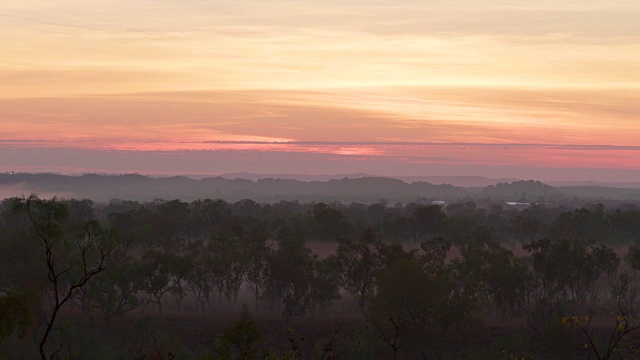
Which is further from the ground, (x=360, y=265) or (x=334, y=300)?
(x=360, y=265)

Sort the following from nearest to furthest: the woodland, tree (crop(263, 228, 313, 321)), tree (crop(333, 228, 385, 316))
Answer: the woodland
tree (crop(263, 228, 313, 321))
tree (crop(333, 228, 385, 316))

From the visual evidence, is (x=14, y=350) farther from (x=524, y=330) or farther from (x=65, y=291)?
(x=524, y=330)

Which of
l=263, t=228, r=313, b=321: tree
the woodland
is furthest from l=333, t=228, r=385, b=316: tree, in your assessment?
l=263, t=228, r=313, b=321: tree

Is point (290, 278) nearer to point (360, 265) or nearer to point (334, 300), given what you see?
point (360, 265)

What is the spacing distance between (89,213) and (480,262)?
92.0 metres

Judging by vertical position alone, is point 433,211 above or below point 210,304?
above

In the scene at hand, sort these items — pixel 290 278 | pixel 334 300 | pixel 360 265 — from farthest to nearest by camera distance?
pixel 334 300 < pixel 290 278 < pixel 360 265

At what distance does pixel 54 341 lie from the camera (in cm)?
7862

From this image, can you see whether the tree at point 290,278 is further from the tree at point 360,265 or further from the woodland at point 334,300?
the tree at point 360,265

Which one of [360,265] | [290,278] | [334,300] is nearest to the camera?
[360,265]

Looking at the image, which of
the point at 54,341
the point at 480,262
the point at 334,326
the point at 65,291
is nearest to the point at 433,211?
the point at 480,262

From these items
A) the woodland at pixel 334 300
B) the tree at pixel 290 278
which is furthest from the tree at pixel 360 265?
the tree at pixel 290 278

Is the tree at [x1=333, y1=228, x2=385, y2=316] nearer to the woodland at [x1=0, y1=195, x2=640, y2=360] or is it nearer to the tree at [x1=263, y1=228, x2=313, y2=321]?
the woodland at [x1=0, y1=195, x2=640, y2=360]

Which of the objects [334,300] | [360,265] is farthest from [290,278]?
[334,300]
